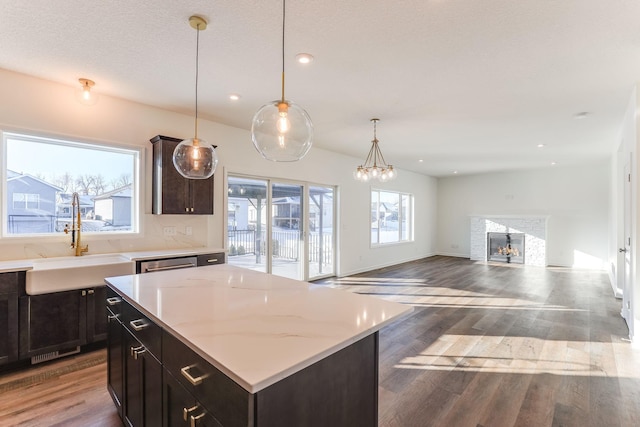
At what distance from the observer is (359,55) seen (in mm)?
2588

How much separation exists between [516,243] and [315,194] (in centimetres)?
634

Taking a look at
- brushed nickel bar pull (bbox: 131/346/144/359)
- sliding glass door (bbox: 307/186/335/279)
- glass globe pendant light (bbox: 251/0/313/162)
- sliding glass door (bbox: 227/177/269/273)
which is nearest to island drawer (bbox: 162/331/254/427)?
brushed nickel bar pull (bbox: 131/346/144/359)

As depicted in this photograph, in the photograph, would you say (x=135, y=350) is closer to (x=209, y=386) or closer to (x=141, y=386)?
(x=141, y=386)

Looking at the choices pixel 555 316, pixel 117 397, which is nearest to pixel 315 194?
pixel 555 316

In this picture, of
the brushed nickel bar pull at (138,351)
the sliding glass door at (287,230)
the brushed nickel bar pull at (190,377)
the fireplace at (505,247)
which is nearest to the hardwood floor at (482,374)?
the brushed nickel bar pull at (138,351)

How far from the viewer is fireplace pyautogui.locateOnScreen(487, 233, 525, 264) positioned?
864 centimetres

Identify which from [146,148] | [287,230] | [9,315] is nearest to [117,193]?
[146,148]

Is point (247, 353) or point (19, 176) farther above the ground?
point (19, 176)

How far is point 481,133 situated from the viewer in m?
4.91

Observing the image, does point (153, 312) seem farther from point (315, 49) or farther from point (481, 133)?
point (481, 133)

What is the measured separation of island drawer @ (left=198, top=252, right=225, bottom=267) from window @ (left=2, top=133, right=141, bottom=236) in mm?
902

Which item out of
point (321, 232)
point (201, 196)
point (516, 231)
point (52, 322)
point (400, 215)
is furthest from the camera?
point (400, 215)

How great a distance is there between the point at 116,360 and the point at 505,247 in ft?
31.4

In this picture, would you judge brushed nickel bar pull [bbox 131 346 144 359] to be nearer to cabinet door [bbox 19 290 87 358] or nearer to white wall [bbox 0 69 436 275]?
cabinet door [bbox 19 290 87 358]
